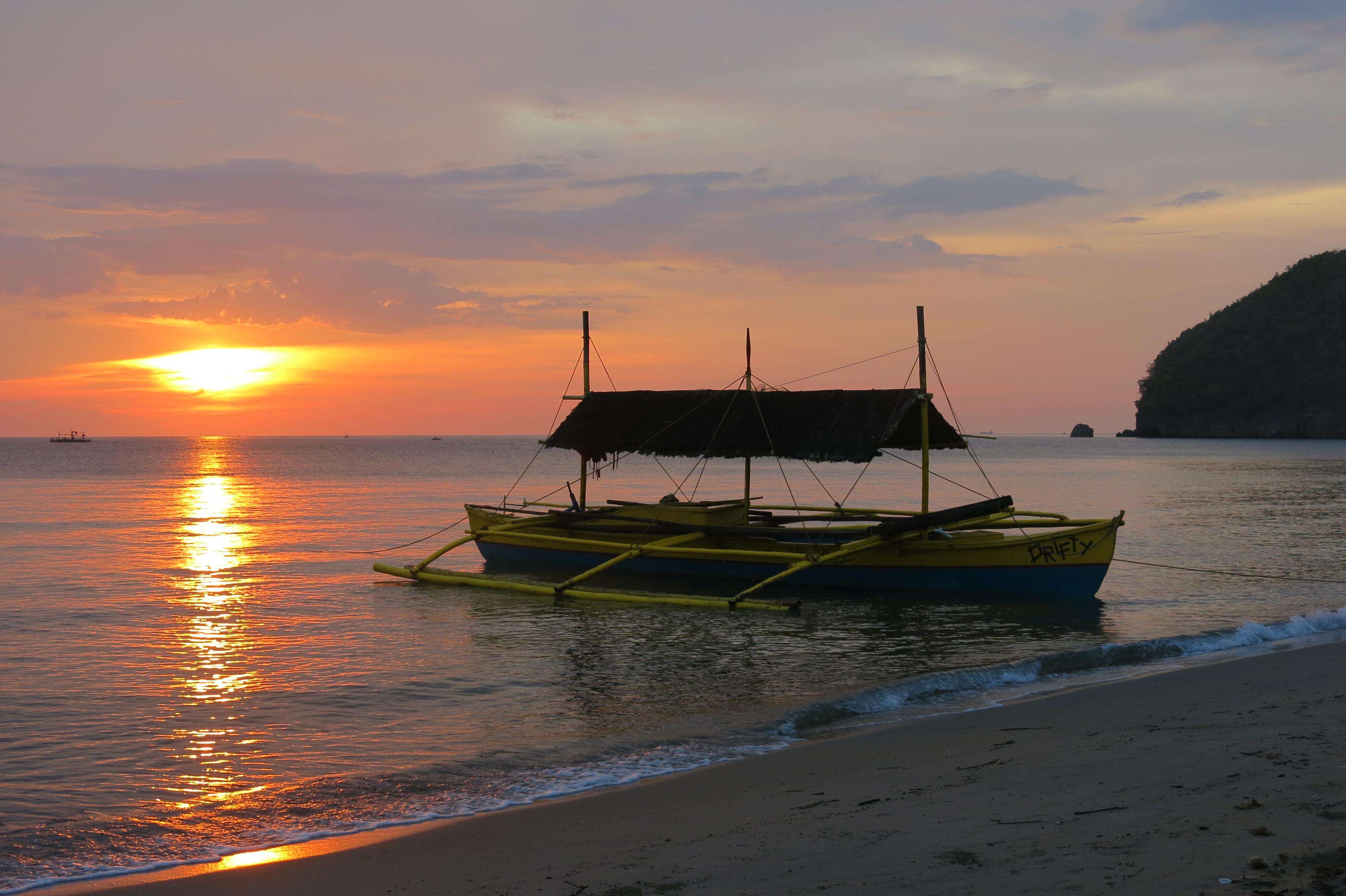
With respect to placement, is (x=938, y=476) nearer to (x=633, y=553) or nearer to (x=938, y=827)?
(x=633, y=553)

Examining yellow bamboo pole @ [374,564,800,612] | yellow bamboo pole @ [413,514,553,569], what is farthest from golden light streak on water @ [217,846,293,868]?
yellow bamboo pole @ [413,514,553,569]

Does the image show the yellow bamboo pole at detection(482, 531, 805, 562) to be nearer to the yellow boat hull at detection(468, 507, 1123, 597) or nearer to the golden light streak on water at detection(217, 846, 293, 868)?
the yellow boat hull at detection(468, 507, 1123, 597)

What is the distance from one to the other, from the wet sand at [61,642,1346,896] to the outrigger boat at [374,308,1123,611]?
25.6ft

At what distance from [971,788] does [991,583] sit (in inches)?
444

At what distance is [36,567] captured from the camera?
2305 centimetres

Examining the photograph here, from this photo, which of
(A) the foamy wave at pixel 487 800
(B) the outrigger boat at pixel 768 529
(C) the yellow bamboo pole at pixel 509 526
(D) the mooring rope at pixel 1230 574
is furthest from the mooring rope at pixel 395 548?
(A) the foamy wave at pixel 487 800

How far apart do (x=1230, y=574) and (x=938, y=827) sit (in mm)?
18148

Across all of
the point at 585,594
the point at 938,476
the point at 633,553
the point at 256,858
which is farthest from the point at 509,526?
the point at 256,858

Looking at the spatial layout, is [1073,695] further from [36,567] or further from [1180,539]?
[36,567]

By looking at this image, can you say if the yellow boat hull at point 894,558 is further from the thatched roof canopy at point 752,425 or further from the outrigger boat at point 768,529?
the thatched roof canopy at point 752,425

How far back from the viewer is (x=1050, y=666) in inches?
458

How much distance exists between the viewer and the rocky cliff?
130 meters

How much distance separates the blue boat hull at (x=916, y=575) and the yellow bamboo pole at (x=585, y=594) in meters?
1.63

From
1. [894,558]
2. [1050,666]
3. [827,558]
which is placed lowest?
[1050,666]
